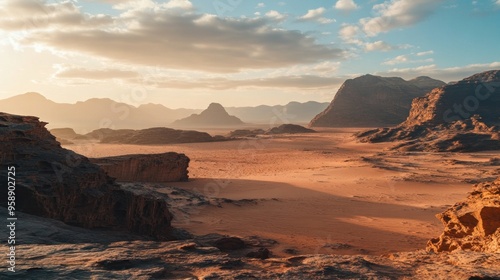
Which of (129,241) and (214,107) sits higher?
(214,107)

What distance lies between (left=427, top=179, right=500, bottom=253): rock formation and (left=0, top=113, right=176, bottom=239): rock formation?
6.67 m

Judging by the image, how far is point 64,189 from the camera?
7.59 metres

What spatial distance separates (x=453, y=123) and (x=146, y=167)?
44540 mm

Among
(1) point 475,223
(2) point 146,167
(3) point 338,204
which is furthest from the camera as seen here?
(2) point 146,167

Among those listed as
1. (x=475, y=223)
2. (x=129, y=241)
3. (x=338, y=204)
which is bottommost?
(x=338, y=204)

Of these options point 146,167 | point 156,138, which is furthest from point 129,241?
point 156,138

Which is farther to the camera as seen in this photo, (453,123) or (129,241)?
(453,123)

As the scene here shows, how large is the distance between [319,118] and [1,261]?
103 metres

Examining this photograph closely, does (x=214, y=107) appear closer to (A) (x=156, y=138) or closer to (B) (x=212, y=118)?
(B) (x=212, y=118)

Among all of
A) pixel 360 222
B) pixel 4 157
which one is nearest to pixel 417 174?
pixel 360 222

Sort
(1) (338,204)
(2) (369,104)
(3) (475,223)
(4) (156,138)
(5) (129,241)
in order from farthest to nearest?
(2) (369,104)
(4) (156,138)
(1) (338,204)
(3) (475,223)
(5) (129,241)

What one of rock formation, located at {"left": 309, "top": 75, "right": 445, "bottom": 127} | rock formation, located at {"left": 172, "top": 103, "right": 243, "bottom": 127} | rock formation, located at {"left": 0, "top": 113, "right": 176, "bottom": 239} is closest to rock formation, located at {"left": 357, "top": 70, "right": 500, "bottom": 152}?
rock formation, located at {"left": 309, "top": 75, "right": 445, "bottom": 127}

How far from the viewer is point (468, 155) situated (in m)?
32.5

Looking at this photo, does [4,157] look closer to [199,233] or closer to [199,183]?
[199,233]
